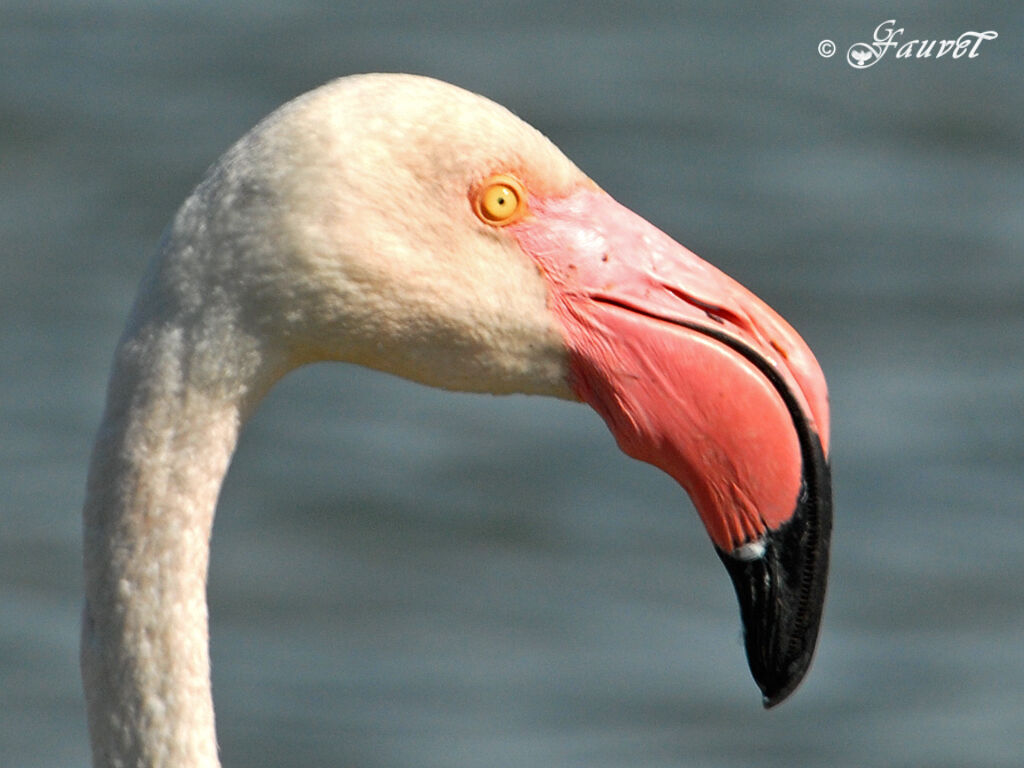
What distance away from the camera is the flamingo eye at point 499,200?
314cm

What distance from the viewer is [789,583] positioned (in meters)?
3.32

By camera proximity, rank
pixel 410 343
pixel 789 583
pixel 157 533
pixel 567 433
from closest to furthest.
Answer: pixel 157 533 < pixel 410 343 < pixel 789 583 < pixel 567 433

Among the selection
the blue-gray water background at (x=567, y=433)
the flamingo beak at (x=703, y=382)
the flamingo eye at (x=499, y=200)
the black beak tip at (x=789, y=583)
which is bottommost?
the black beak tip at (x=789, y=583)

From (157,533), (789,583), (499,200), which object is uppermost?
(499,200)

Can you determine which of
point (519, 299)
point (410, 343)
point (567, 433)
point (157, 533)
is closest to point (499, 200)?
point (519, 299)

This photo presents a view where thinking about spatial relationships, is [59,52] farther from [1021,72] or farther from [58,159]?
[1021,72]

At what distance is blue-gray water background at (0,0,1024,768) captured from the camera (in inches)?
259

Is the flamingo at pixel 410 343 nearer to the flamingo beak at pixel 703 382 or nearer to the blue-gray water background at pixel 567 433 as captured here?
the flamingo beak at pixel 703 382

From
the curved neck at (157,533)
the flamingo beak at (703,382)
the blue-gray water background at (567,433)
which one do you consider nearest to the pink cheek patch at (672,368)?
the flamingo beak at (703,382)

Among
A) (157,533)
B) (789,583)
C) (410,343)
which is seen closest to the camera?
(157,533)

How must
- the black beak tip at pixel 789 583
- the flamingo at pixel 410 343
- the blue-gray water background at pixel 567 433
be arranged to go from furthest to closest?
the blue-gray water background at pixel 567 433 < the black beak tip at pixel 789 583 < the flamingo at pixel 410 343

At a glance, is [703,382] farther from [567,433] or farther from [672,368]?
[567,433]

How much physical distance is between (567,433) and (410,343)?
166 inches

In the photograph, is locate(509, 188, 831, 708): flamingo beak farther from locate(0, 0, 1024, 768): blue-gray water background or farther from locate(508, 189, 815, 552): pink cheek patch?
locate(0, 0, 1024, 768): blue-gray water background
